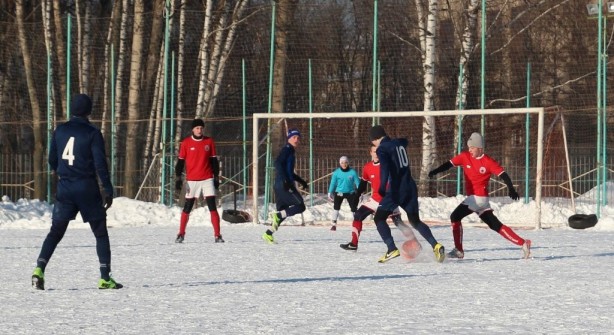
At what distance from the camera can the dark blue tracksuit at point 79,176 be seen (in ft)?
35.4

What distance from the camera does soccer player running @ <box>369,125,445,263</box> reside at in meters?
13.8

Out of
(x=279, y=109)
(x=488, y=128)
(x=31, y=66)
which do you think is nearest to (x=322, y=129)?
(x=279, y=109)

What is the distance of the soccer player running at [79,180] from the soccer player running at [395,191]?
151 inches

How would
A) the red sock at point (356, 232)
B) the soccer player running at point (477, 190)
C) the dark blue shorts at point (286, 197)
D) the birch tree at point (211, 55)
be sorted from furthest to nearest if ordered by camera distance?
the birch tree at point (211, 55), the dark blue shorts at point (286, 197), the red sock at point (356, 232), the soccer player running at point (477, 190)

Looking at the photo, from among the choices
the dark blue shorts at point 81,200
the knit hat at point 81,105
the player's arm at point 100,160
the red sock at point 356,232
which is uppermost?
the knit hat at point 81,105

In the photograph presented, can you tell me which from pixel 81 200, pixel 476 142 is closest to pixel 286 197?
pixel 476 142

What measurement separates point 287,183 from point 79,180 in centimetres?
648

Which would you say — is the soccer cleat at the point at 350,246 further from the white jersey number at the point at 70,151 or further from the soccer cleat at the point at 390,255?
the white jersey number at the point at 70,151

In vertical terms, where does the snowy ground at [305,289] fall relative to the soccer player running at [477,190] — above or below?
below

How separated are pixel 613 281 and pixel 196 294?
3913mm

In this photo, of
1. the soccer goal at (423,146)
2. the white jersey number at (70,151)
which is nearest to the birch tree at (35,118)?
the soccer goal at (423,146)

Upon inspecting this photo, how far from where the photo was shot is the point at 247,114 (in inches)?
1101

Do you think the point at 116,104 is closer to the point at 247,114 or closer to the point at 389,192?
the point at 247,114

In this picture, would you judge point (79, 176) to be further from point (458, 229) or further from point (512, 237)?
point (512, 237)
